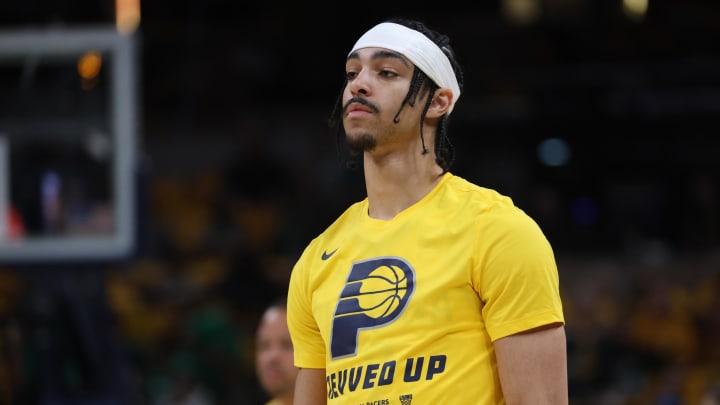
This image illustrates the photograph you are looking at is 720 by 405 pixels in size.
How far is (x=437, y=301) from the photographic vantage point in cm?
278

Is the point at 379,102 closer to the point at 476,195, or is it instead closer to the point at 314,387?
the point at 476,195

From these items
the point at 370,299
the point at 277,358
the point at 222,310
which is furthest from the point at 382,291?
the point at 222,310

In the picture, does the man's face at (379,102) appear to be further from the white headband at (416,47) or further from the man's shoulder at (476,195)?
the man's shoulder at (476,195)

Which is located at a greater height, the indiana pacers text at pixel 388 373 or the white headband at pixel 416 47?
the white headband at pixel 416 47

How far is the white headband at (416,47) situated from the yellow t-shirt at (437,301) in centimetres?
30

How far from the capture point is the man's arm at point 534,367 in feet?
Result: 8.84

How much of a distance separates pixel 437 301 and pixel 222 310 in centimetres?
813

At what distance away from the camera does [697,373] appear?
30.9 ft

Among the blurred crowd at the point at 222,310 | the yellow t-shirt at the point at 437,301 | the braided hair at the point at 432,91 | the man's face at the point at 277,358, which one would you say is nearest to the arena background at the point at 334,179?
the blurred crowd at the point at 222,310

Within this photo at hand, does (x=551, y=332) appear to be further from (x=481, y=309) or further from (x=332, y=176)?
(x=332, y=176)

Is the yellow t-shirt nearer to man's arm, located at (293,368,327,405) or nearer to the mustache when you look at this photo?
man's arm, located at (293,368,327,405)

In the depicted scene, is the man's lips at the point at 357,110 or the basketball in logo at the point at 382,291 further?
the man's lips at the point at 357,110

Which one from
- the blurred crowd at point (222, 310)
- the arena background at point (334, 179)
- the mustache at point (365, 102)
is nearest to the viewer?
the mustache at point (365, 102)

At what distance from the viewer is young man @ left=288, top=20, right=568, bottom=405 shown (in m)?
2.72
